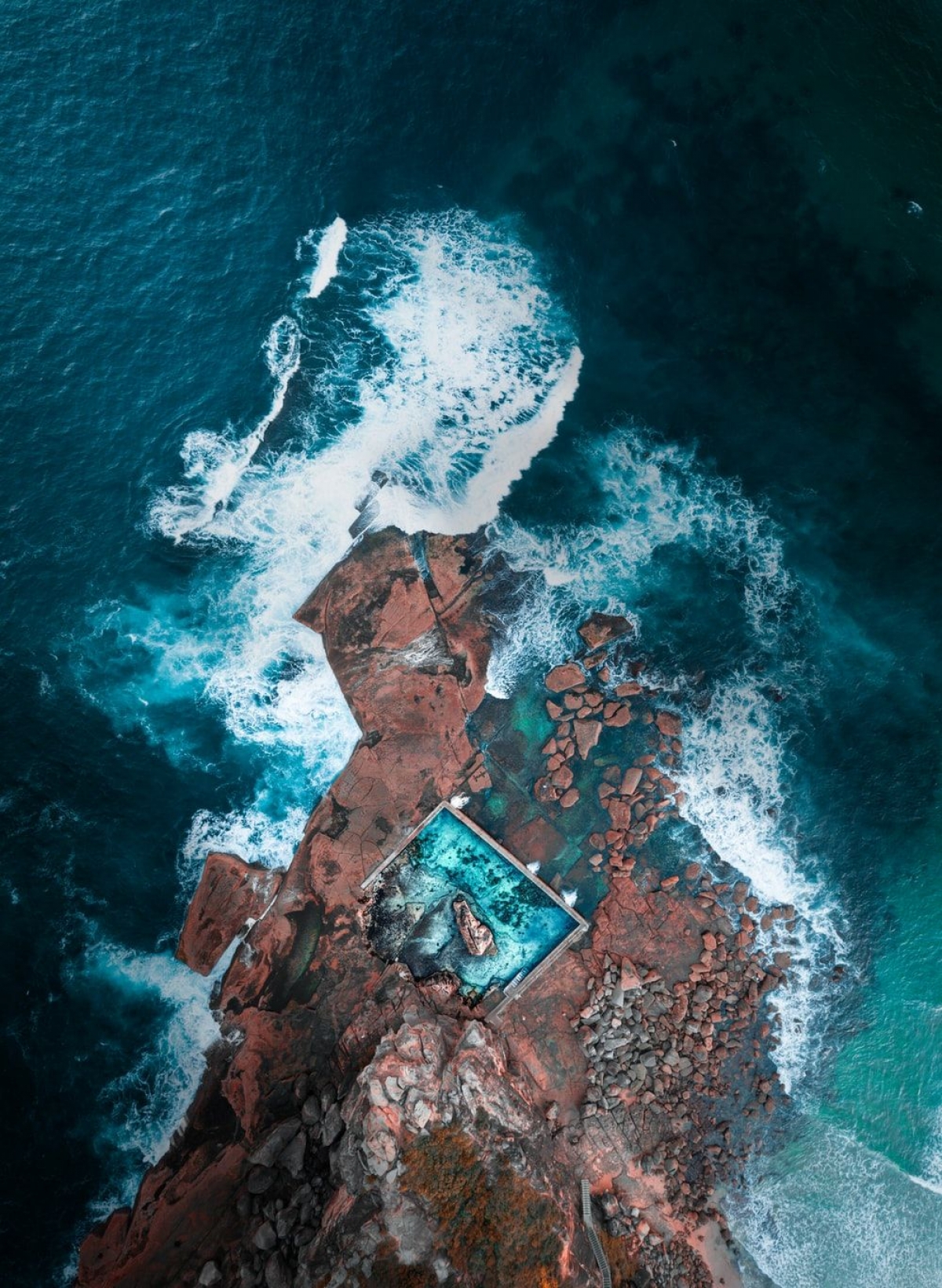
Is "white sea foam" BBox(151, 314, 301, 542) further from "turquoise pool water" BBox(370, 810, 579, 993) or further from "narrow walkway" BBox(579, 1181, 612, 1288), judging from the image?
"narrow walkway" BBox(579, 1181, 612, 1288)

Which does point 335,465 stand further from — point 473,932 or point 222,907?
point 473,932

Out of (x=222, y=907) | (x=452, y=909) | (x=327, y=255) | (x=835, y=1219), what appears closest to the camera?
(x=835, y=1219)

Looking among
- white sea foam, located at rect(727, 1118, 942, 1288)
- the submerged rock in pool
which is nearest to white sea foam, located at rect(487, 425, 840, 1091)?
white sea foam, located at rect(727, 1118, 942, 1288)

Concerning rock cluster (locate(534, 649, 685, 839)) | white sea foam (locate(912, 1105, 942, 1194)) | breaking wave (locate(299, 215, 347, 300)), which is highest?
breaking wave (locate(299, 215, 347, 300))

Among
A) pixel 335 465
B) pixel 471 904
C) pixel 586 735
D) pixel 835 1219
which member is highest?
pixel 335 465

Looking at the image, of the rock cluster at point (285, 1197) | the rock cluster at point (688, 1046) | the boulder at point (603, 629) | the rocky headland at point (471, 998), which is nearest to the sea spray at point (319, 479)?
the rocky headland at point (471, 998)

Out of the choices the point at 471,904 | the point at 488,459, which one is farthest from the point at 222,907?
the point at 488,459
